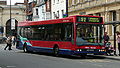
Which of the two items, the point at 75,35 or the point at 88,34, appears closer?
the point at 75,35

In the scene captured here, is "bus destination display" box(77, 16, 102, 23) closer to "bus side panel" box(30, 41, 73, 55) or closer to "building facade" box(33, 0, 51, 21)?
"bus side panel" box(30, 41, 73, 55)

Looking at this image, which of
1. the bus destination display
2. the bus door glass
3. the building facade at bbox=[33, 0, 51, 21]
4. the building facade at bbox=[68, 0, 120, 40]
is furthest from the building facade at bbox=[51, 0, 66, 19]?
the bus door glass

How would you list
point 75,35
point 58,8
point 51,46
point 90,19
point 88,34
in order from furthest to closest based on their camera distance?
point 58,8 < point 51,46 < point 90,19 < point 88,34 < point 75,35

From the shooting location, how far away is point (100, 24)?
23656 millimetres

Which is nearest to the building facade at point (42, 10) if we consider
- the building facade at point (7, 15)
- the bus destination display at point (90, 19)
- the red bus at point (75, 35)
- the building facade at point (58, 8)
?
the building facade at point (58, 8)

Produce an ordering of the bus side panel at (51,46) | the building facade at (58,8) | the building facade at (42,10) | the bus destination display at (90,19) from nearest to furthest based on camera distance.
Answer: the bus destination display at (90,19), the bus side panel at (51,46), the building facade at (58,8), the building facade at (42,10)

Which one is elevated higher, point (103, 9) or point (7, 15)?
point (7, 15)

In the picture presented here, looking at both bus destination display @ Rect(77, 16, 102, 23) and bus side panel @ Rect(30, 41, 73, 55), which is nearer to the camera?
bus destination display @ Rect(77, 16, 102, 23)

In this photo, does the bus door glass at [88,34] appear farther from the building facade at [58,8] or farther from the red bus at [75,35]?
the building facade at [58,8]

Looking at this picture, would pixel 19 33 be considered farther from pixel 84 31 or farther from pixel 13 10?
pixel 13 10

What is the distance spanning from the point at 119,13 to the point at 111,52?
10890mm

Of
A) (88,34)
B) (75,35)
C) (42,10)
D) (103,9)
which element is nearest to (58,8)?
(42,10)

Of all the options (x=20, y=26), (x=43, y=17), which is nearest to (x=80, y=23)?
(x=20, y=26)

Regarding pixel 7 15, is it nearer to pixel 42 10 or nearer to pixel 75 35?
pixel 42 10
